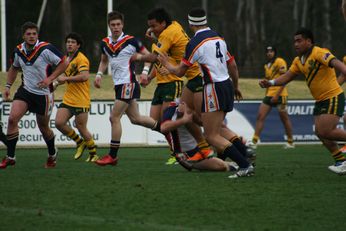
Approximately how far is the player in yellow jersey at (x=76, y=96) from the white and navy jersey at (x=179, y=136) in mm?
2637

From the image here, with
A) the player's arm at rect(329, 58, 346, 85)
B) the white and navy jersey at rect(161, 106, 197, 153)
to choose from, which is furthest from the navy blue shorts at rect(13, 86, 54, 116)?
the player's arm at rect(329, 58, 346, 85)

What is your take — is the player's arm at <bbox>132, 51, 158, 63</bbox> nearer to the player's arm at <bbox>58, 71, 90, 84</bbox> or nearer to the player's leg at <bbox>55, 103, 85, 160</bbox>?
the player's arm at <bbox>58, 71, 90, 84</bbox>

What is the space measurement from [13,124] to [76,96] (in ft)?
8.06

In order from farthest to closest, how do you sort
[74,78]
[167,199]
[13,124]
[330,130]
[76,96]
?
1. [76,96]
2. [74,78]
3. [13,124]
4. [330,130]
5. [167,199]

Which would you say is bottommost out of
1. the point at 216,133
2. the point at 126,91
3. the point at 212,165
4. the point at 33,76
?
the point at 212,165

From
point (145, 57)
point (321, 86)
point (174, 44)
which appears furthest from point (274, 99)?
point (145, 57)

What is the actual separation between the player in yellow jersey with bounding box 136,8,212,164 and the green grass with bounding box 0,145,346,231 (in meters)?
0.89

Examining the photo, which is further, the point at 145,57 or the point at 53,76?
the point at 53,76

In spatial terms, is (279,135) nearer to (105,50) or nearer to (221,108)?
(105,50)

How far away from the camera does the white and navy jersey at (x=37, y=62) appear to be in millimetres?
12062

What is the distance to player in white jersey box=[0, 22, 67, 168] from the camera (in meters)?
12.0

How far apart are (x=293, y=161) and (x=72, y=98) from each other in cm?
382

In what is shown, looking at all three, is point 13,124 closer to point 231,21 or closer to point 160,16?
point 160,16

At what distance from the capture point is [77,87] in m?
14.6
